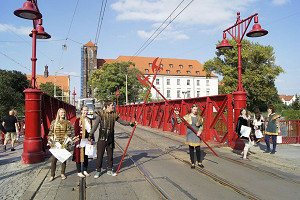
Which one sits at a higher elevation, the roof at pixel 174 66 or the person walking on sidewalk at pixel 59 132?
the roof at pixel 174 66

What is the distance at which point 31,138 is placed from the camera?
7.63 meters

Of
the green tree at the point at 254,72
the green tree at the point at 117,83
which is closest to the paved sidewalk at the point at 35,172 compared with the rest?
→ the green tree at the point at 254,72

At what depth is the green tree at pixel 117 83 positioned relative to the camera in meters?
55.9

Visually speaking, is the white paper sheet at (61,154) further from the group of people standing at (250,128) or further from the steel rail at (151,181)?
the group of people standing at (250,128)

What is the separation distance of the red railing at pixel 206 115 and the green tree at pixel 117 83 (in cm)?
3158

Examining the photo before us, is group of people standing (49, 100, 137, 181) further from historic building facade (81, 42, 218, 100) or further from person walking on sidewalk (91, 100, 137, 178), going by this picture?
A: historic building facade (81, 42, 218, 100)

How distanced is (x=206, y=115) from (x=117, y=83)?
4440 cm

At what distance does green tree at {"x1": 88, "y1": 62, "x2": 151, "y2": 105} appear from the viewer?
55.9m

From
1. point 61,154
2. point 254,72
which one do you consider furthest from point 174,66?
point 61,154

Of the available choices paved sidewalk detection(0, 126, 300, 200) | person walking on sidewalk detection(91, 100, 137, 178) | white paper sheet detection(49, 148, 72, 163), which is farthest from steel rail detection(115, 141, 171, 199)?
white paper sheet detection(49, 148, 72, 163)

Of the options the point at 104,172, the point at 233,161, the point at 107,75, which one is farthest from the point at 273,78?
the point at 104,172

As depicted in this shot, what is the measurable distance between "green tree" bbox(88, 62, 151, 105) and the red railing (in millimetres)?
31583

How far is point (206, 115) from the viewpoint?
12.3 metres

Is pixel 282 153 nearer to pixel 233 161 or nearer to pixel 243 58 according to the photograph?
pixel 233 161
